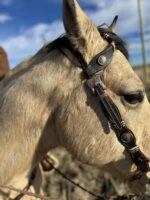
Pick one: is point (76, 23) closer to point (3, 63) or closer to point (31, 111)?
point (31, 111)

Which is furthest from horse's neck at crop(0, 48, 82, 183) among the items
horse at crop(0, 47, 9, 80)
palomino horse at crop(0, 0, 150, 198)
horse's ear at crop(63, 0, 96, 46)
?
horse at crop(0, 47, 9, 80)

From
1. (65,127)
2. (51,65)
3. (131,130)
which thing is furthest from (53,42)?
(131,130)

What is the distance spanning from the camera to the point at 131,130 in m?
3.13

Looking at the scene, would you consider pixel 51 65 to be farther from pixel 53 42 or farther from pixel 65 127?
pixel 65 127

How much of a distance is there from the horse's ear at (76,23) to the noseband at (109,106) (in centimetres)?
9

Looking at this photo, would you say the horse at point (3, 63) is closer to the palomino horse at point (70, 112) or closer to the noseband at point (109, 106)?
the palomino horse at point (70, 112)

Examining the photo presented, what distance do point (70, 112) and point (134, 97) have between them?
461 mm

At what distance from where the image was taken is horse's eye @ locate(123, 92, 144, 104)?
311cm

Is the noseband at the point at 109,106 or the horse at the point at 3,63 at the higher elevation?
the horse at the point at 3,63

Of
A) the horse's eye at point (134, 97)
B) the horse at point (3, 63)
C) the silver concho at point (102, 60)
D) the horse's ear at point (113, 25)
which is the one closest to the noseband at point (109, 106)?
the silver concho at point (102, 60)

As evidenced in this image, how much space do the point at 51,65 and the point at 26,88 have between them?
0.25m

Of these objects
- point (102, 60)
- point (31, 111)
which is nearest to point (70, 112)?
point (31, 111)

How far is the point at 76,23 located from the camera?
303cm

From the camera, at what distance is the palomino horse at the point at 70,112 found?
10.1 feet
